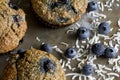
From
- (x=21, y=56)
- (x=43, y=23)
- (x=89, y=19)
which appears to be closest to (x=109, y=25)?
(x=89, y=19)

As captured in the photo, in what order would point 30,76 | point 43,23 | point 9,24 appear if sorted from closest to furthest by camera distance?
point 30,76 < point 9,24 < point 43,23

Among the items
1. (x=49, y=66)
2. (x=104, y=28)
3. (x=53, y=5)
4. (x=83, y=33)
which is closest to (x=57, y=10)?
(x=53, y=5)

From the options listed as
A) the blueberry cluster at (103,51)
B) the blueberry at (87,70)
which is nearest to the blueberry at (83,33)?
the blueberry cluster at (103,51)

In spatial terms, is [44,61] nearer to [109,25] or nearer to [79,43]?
[79,43]

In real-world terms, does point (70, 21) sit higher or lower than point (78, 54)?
higher

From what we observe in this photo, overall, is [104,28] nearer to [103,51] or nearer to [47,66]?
[103,51]

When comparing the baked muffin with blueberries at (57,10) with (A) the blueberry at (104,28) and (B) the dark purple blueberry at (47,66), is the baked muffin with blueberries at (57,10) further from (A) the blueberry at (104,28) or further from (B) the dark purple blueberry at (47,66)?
(B) the dark purple blueberry at (47,66)

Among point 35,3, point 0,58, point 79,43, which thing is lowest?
point 0,58
